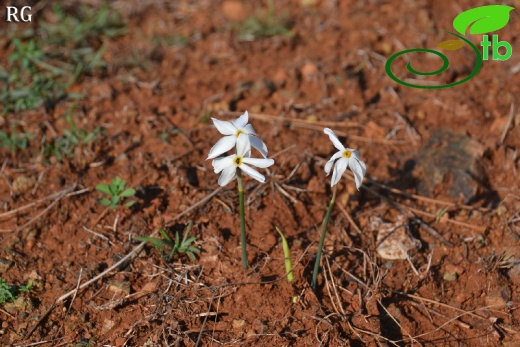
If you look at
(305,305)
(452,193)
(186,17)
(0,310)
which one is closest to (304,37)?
(186,17)

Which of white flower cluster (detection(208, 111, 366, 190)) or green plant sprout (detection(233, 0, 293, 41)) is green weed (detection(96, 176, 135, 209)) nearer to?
white flower cluster (detection(208, 111, 366, 190))

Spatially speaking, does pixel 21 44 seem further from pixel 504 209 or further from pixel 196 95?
pixel 504 209

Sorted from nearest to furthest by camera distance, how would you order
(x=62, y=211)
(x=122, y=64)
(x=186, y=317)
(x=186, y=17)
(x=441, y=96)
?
(x=186, y=317), (x=62, y=211), (x=441, y=96), (x=122, y=64), (x=186, y=17)

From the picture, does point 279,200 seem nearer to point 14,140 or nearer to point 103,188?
point 103,188

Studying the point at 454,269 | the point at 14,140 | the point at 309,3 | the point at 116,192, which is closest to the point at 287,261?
the point at 454,269

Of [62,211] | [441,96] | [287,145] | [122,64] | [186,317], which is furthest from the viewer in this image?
[122,64]

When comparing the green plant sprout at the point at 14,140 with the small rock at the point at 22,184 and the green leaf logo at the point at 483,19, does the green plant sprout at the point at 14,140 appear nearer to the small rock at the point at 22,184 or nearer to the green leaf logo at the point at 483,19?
the small rock at the point at 22,184

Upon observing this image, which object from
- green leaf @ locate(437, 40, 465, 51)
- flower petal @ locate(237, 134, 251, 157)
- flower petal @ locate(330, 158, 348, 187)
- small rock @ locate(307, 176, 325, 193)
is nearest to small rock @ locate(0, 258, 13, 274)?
flower petal @ locate(237, 134, 251, 157)
